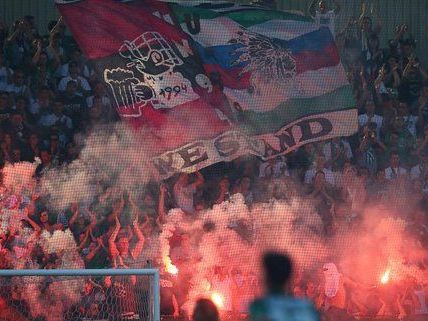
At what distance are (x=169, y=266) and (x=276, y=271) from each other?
7151 millimetres

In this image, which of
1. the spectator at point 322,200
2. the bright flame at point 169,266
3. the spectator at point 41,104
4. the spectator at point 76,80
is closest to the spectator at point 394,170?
the spectator at point 322,200

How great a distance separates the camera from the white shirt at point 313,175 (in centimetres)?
1351

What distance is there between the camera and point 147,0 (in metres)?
13.4

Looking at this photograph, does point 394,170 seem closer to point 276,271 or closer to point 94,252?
point 94,252

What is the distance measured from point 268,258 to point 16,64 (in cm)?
863

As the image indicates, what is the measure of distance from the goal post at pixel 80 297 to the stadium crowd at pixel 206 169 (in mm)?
2171

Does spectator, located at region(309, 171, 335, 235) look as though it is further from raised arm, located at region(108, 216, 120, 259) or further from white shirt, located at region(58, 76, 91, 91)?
white shirt, located at region(58, 76, 91, 91)

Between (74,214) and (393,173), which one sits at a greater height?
(393,173)

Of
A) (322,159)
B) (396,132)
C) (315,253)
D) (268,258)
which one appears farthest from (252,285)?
(268,258)

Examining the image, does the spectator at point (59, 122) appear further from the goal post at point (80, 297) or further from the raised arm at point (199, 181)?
the goal post at point (80, 297)

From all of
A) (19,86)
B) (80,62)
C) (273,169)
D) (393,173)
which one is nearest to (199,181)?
(273,169)

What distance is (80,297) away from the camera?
952 centimetres

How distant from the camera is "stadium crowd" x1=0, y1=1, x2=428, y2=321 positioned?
1228 cm

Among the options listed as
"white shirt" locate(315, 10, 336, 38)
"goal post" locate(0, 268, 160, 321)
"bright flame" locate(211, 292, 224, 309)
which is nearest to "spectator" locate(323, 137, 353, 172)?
"white shirt" locate(315, 10, 336, 38)
